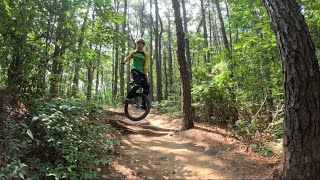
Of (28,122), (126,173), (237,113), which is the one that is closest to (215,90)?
(237,113)

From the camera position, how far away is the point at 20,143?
4027 millimetres

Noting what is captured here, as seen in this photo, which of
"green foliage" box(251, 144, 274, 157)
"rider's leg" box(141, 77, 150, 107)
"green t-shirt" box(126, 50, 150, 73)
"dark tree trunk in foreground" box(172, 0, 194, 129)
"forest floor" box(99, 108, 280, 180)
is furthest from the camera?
"dark tree trunk in foreground" box(172, 0, 194, 129)

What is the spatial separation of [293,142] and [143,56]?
15.7 feet

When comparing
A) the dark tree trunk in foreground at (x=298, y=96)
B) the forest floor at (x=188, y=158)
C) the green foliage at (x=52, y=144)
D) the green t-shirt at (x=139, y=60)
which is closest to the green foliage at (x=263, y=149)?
the forest floor at (x=188, y=158)

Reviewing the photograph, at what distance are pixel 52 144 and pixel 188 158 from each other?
2.85 meters

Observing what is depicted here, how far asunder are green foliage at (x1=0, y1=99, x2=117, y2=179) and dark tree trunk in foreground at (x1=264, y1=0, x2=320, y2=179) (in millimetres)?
2973

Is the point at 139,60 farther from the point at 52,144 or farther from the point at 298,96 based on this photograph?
the point at 298,96

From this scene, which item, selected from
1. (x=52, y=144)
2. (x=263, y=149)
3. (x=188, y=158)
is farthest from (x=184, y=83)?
(x=52, y=144)

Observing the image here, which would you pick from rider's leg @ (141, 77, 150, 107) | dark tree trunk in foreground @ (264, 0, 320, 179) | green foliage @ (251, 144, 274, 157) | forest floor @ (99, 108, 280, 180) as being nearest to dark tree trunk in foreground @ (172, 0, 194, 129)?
→ forest floor @ (99, 108, 280, 180)

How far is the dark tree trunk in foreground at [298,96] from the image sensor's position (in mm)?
3498

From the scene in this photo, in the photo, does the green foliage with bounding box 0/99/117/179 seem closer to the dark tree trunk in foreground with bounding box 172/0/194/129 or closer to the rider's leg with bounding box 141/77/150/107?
the rider's leg with bounding box 141/77/150/107

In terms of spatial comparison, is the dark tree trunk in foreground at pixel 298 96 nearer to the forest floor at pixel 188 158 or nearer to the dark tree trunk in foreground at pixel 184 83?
the forest floor at pixel 188 158

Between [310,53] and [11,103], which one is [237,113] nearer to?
[310,53]

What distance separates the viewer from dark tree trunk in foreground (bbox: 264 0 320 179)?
3498 millimetres
